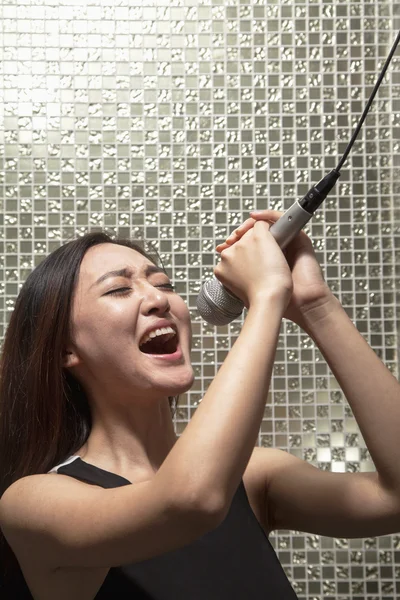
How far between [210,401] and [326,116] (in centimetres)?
93

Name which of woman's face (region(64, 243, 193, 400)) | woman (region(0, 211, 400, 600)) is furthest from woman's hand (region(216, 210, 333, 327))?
woman's face (region(64, 243, 193, 400))

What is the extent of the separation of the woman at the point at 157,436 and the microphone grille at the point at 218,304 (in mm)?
40

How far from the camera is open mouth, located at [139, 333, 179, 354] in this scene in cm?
108

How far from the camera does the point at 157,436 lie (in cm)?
111

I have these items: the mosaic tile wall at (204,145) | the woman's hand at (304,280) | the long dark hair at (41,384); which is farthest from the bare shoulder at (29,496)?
the mosaic tile wall at (204,145)

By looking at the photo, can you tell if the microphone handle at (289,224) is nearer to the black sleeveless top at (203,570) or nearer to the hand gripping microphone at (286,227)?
the hand gripping microphone at (286,227)

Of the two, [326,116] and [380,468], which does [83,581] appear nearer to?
[380,468]

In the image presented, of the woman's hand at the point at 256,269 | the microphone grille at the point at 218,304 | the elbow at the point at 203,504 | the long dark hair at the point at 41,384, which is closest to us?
the elbow at the point at 203,504

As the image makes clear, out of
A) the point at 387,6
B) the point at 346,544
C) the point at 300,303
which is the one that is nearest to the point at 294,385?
the point at 346,544

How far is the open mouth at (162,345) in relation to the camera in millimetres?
1084

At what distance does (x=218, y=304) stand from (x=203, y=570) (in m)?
0.34

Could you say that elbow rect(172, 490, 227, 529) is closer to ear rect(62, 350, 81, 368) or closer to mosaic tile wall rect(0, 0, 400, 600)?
ear rect(62, 350, 81, 368)

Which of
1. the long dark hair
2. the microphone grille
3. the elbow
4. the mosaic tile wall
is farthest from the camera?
the mosaic tile wall

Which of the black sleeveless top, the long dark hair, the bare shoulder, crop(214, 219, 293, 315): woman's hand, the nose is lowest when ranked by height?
the black sleeveless top
